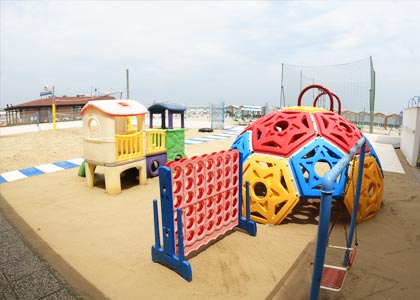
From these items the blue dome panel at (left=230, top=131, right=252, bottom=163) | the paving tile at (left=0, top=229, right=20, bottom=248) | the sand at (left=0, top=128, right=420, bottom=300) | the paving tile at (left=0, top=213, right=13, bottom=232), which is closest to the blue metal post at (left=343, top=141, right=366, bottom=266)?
the sand at (left=0, top=128, right=420, bottom=300)

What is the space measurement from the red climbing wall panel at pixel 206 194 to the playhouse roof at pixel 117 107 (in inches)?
136

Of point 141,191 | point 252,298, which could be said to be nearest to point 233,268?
point 252,298

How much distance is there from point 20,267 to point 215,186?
271 cm

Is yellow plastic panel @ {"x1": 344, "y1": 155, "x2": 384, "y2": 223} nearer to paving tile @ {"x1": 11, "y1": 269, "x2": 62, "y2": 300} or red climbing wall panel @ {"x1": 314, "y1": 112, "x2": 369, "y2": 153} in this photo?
red climbing wall panel @ {"x1": 314, "y1": 112, "x2": 369, "y2": 153}

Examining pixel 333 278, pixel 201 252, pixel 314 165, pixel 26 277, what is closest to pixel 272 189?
pixel 314 165

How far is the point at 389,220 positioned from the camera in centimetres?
524

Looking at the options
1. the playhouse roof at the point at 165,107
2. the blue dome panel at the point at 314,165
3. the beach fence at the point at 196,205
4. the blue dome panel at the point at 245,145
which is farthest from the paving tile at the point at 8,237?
the playhouse roof at the point at 165,107

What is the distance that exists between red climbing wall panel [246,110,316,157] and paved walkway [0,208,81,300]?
3.66 metres

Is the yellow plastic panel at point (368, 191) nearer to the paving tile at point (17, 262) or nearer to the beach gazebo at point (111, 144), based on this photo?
the paving tile at point (17, 262)

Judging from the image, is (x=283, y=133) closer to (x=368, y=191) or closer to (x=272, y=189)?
(x=272, y=189)

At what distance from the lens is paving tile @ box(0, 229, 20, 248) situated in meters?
4.29

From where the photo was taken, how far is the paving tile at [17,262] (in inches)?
137

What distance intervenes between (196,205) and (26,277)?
2194 mm

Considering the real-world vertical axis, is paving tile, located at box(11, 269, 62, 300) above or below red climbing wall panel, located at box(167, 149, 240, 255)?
below
